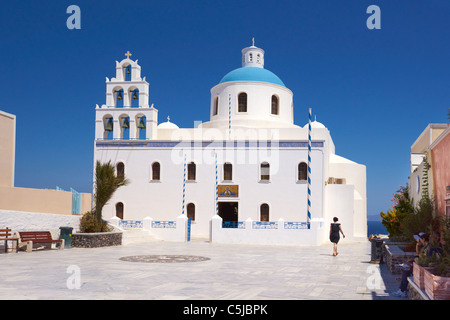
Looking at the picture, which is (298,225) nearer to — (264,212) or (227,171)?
(264,212)

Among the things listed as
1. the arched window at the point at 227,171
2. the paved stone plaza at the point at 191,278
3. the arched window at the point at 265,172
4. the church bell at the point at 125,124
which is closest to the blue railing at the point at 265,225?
the arched window at the point at 265,172

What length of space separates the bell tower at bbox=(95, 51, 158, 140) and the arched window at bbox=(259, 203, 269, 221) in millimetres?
6605

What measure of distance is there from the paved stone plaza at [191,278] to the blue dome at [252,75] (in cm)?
1691

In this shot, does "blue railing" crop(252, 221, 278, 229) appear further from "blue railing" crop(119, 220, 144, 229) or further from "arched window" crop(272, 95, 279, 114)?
"arched window" crop(272, 95, 279, 114)

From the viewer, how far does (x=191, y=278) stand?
8.94m

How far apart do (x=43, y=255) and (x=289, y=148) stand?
45.7ft

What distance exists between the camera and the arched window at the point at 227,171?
24609 millimetres

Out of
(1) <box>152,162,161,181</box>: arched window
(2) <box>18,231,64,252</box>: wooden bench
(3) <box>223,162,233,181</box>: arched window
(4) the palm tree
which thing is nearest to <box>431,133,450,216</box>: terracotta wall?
(2) <box>18,231,64,252</box>: wooden bench

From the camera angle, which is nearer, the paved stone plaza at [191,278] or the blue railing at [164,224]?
the paved stone plaza at [191,278]

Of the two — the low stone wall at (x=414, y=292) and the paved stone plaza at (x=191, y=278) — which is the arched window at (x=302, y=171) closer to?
the paved stone plaza at (x=191, y=278)

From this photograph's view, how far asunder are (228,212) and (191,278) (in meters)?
16.7

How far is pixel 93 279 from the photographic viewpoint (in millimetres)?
8578
